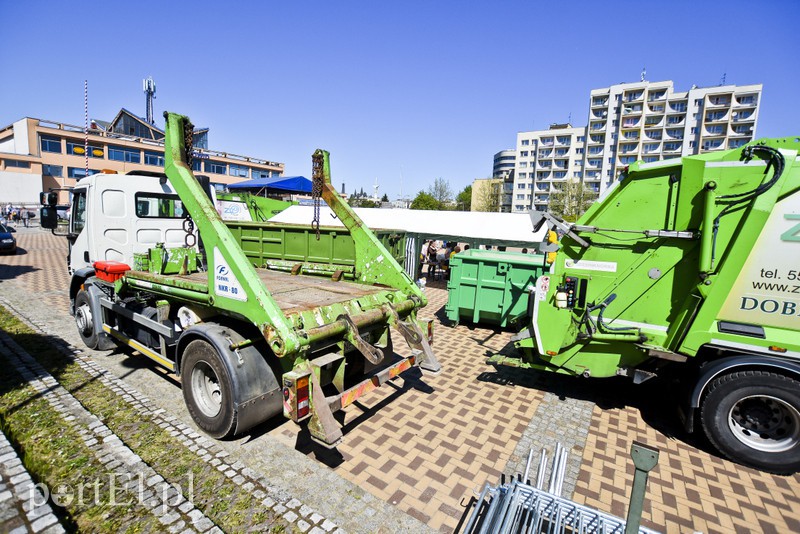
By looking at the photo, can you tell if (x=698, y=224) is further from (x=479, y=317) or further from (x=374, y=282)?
(x=479, y=317)

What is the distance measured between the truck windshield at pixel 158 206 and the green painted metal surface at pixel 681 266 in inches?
243

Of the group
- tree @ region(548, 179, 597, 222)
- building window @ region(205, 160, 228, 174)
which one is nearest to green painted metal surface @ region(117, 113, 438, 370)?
tree @ region(548, 179, 597, 222)

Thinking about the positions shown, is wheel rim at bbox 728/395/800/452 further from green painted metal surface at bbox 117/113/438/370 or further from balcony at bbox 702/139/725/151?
balcony at bbox 702/139/725/151

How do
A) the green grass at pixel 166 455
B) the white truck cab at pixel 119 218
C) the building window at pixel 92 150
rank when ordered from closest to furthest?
the green grass at pixel 166 455 → the white truck cab at pixel 119 218 → the building window at pixel 92 150

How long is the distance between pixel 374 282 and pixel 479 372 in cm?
235

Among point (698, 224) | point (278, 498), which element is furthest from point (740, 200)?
point (278, 498)

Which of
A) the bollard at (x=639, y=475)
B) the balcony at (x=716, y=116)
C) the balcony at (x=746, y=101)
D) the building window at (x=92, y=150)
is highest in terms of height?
the balcony at (x=746, y=101)

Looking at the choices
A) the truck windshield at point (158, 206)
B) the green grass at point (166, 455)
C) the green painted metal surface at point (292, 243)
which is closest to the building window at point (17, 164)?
the green painted metal surface at point (292, 243)

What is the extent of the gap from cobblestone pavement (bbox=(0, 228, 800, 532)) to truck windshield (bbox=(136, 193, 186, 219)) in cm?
235

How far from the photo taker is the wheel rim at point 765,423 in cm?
376

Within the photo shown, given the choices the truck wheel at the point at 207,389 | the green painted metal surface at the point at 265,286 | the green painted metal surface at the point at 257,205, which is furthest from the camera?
the green painted metal surface at the point at 257,205

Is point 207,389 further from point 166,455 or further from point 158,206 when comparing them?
point 158,206

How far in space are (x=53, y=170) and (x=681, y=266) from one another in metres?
56.7

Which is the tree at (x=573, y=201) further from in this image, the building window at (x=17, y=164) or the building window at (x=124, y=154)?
the building window at (x=17, y=164)
